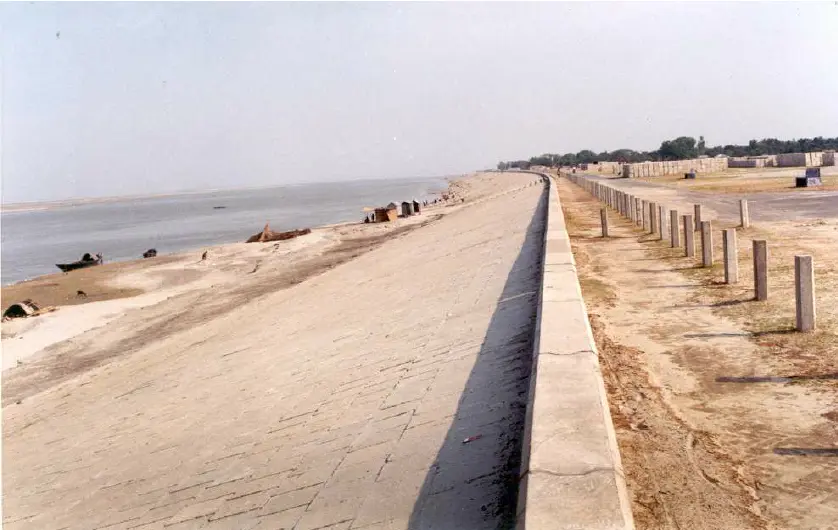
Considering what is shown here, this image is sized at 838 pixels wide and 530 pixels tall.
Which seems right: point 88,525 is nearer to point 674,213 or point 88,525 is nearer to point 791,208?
point 674,213

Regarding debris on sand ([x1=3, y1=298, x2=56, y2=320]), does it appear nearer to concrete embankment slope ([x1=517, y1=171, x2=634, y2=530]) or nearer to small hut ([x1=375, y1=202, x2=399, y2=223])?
concrete embankment slope ([x1=517, y1=171, x2=634, y2=530])

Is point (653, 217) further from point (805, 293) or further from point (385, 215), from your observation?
point (385, 215)

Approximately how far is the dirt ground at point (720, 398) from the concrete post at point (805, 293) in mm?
159

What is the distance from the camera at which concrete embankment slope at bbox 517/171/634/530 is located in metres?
3.04

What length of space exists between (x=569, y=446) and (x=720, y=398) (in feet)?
7.39

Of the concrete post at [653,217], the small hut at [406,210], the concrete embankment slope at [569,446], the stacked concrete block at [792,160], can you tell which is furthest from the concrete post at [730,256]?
the stacked concrete block at [792,160]

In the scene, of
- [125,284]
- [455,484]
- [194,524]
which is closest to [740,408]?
[455,484]

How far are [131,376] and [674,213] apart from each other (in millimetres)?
9952

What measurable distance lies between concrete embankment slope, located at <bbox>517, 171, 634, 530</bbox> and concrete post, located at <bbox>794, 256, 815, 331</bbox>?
2.37m

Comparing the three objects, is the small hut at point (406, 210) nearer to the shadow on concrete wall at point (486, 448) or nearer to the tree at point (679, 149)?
the shadow on concrete wall at point (486, 448)

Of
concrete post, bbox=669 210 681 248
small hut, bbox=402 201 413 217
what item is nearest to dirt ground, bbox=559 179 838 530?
concrete post, bbox=669 210 681 248

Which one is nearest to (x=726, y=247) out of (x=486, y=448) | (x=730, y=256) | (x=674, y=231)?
(x=730, y=256)

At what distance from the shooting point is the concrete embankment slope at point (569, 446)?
3.04m

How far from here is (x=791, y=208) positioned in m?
21.9
